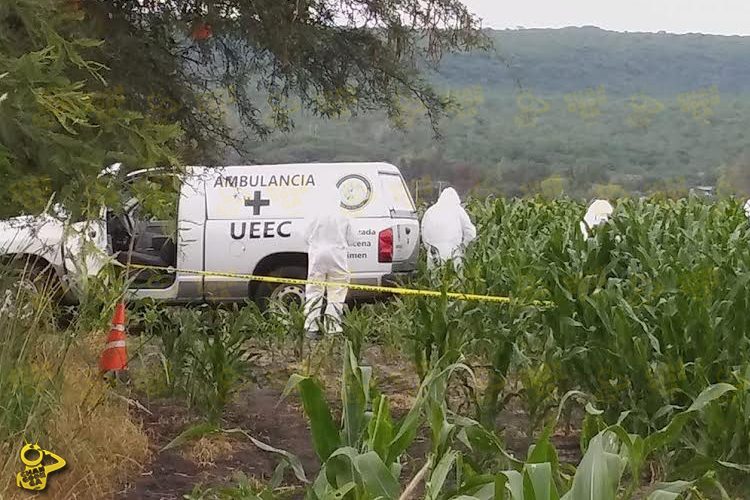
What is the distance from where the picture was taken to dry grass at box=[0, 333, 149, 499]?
4562mm

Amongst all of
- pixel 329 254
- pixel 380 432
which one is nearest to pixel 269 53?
pixel 329 254

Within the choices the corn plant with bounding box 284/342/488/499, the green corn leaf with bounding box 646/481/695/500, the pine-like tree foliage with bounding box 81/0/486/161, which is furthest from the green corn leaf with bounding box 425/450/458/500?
the pine-like tree foliage with bounding box 81/0/486/161

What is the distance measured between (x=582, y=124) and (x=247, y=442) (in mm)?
43185

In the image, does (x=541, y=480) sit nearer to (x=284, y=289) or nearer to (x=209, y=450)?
(x=209, y=450)

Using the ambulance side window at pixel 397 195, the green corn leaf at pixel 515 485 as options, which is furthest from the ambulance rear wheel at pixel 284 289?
the green corn leaf at pixel 515 485

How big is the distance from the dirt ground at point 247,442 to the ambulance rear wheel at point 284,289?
142 inches

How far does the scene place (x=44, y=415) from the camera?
464cm

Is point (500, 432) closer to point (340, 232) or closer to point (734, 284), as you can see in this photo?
point (734, 284)

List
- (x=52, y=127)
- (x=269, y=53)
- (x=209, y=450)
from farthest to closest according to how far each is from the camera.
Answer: (x=269, y=53)
(x=209, y=450)
(x=52, y=127)

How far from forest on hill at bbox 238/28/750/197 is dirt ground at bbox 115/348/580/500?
1.84 metres

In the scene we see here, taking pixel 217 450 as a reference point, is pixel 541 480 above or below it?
above

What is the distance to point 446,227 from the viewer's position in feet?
41.2

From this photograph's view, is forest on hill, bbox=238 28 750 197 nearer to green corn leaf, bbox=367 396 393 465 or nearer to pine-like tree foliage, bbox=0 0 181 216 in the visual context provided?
pine-like tree foliage, bbox=0 0 181 216

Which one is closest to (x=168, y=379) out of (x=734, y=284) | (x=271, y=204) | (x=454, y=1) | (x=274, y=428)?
(x=274, y=428)
